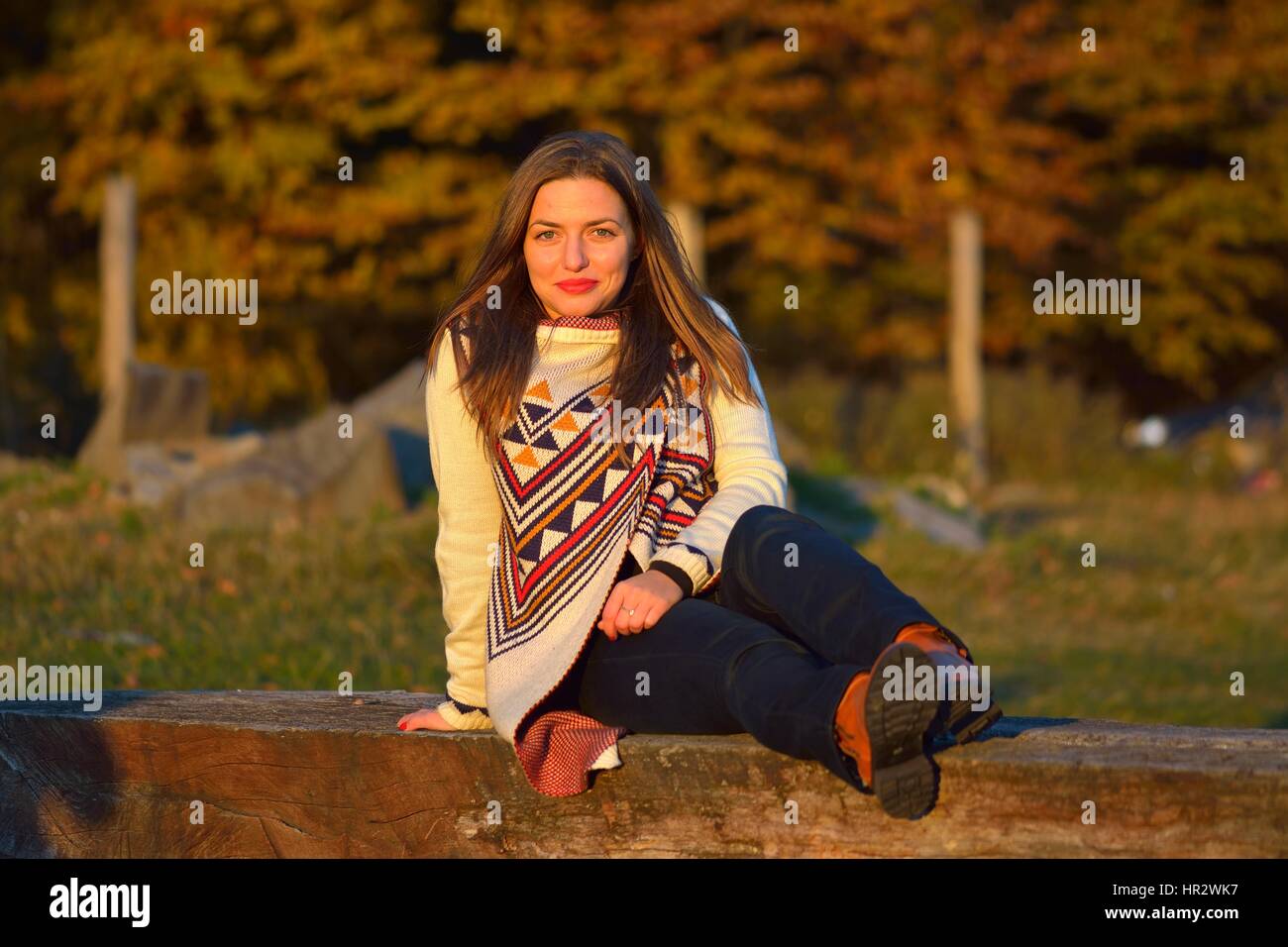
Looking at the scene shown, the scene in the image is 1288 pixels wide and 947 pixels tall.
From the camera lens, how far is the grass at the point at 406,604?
6.05 meters

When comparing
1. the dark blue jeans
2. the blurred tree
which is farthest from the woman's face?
the blurred tree

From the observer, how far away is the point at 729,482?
11.6 feet

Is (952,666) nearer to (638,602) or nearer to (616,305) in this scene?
(638,602)

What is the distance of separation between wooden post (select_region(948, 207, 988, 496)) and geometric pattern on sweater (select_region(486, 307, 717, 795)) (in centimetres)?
1088

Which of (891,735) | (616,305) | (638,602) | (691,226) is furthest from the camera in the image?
(691,226)

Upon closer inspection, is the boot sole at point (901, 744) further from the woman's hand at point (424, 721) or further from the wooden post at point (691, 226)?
the wooden post at point (691, 226)

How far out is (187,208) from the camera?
1420cm

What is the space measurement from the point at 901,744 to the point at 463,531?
1.13m

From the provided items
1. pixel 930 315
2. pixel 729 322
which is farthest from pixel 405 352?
pixel 729 322

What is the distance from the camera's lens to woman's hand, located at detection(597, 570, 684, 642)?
10.7ft

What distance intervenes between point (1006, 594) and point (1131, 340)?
8780 millimetres

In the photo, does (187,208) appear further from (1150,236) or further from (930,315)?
(1150,236)

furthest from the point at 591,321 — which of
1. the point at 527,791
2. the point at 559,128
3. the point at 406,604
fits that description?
the point at 559,128

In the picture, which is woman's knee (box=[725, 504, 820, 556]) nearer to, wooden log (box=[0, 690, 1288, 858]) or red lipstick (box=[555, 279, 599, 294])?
wooden log (box=[0, 690, 1288, 858])
